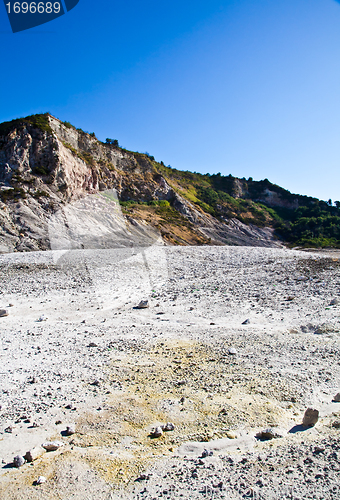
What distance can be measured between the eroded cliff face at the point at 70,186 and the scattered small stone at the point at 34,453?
20626mm

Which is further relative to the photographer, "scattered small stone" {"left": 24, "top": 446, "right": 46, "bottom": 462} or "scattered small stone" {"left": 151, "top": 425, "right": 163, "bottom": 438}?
"scattered small stone" {"left": 151, "top": 425, "right": 163, "bottom": 438}

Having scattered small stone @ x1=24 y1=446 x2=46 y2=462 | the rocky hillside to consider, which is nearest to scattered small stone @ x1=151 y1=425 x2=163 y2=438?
scattered small stone @ x1=24 y1=446 x2=46 y2=462

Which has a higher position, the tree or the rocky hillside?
the tree

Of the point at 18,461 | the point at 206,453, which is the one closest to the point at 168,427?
the point at 206,453

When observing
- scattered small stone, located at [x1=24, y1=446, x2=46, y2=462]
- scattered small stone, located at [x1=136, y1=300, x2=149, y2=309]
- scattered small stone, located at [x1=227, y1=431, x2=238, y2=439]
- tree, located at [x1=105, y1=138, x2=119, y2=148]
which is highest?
tree, located at [x1=105, y1=138, x2=119, y2=148]

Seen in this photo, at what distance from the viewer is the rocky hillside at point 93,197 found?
25175 millimetres

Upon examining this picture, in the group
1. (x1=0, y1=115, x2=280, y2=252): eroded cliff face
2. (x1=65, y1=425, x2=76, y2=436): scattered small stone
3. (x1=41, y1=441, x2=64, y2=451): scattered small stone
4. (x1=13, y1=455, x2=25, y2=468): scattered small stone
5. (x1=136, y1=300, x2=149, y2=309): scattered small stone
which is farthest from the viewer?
(x1=0, y1=115, x2=280, y2=252): eroded cliff face

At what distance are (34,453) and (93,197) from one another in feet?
108

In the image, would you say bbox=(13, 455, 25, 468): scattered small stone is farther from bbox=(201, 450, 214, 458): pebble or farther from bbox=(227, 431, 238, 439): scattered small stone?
bbox=(227, 431, 238, 439): scattered small stone

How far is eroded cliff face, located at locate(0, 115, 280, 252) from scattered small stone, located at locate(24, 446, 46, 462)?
20.6m

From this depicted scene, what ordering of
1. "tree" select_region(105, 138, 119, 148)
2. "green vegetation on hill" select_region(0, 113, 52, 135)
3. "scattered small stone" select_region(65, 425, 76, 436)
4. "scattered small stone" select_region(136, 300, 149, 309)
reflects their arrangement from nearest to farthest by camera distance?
"scattered small stone" select_region(65, 425, 76, 436) → "scattered small stone" select_region(136, 300, 149, 309) → "green vegetation on hill" select_region(0, 113, 52, 135) → "tree" select_region(105, 138, 119, 148)

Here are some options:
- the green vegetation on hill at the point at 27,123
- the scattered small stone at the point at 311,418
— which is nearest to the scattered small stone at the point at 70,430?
the scattered small stone at the point at 311,418

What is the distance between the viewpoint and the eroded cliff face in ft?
79.8

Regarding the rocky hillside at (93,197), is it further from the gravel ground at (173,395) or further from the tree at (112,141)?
the gravel ground at (173,395)
